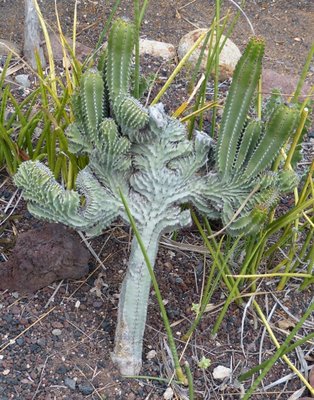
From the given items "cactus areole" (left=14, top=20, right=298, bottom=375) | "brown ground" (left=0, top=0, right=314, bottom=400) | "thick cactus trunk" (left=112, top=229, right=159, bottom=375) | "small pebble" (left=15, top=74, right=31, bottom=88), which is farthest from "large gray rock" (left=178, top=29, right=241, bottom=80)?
"thick cactus trunk" (left=112, top=229, right=159, bottom=375)

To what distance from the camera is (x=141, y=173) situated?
162 centimetres

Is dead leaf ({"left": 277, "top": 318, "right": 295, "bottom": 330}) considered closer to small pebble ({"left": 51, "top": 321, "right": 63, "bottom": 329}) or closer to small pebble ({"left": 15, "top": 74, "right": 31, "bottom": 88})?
small pebble ({"left": 51, "top": 321, "right": 63, "bottom": 329})

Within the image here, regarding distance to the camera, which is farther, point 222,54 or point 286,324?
point 222,54

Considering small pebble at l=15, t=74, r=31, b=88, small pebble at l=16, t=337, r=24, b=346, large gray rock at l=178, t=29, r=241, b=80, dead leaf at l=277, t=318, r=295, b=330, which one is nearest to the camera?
small pebble at l=16, t=337, r=24, b=346

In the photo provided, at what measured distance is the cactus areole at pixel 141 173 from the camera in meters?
1.54

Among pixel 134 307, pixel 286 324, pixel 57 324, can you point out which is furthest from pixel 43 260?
pixel 286 324

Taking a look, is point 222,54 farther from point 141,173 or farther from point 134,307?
point 134,307

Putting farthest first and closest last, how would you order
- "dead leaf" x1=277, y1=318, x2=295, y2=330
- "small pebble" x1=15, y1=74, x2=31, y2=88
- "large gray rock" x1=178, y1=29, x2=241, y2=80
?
"large gray rock" x1=178, y1=29, x2=241, y2=80 → "small pebble" x1=15, y1=74, x2=31, y2=88 → "dead leaf" x1=277, y1=318, x2=295, y2=330

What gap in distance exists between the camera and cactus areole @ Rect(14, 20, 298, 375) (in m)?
1.54

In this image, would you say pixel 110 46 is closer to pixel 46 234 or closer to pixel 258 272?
pixel 46 234

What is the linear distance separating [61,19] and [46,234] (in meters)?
1.70

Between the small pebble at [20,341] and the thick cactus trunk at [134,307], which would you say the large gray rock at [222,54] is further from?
the small pebble at [20,341]

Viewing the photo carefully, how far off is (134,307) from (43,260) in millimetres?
312

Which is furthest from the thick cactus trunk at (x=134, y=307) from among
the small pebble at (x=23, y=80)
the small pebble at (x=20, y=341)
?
the small pebble at (x=23, y=80)
